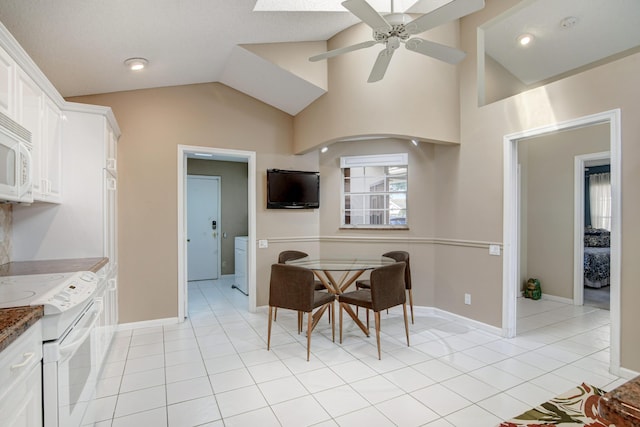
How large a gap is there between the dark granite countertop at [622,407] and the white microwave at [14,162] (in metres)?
2.45

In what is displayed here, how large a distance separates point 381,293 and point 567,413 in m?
1.48

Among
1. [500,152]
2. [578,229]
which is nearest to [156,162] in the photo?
[500,152]

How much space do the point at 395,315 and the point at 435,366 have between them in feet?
4.62

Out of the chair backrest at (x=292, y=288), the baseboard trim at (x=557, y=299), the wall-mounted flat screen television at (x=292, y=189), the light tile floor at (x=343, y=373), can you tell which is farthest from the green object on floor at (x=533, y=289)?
the chair backrest at (x=292, y=288)

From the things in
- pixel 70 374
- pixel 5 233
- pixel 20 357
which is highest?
pixel 5 233

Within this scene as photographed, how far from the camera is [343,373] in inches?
104

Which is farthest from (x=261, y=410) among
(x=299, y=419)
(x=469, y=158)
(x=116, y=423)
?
(x=469, y=158)

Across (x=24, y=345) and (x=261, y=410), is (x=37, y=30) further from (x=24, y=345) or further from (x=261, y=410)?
(x=261, y=410)

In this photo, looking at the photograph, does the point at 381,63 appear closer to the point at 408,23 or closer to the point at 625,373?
the point at 408,23

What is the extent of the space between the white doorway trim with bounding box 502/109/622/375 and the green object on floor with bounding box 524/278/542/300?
1.86 metres

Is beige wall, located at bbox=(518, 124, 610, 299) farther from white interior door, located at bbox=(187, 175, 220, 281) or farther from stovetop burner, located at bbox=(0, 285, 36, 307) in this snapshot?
stovetop burner, located at bbox=(0, 285, 36, 307)

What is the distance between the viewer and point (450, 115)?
12.3 feet

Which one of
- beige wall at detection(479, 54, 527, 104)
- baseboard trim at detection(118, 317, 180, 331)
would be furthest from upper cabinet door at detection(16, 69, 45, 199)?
beige wall at detection(479, 54, 527, 104)

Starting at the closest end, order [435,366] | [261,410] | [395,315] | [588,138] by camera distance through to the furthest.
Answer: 1. [261,410]
2. [435,366]
3. [395,315]
4. [588,138]
